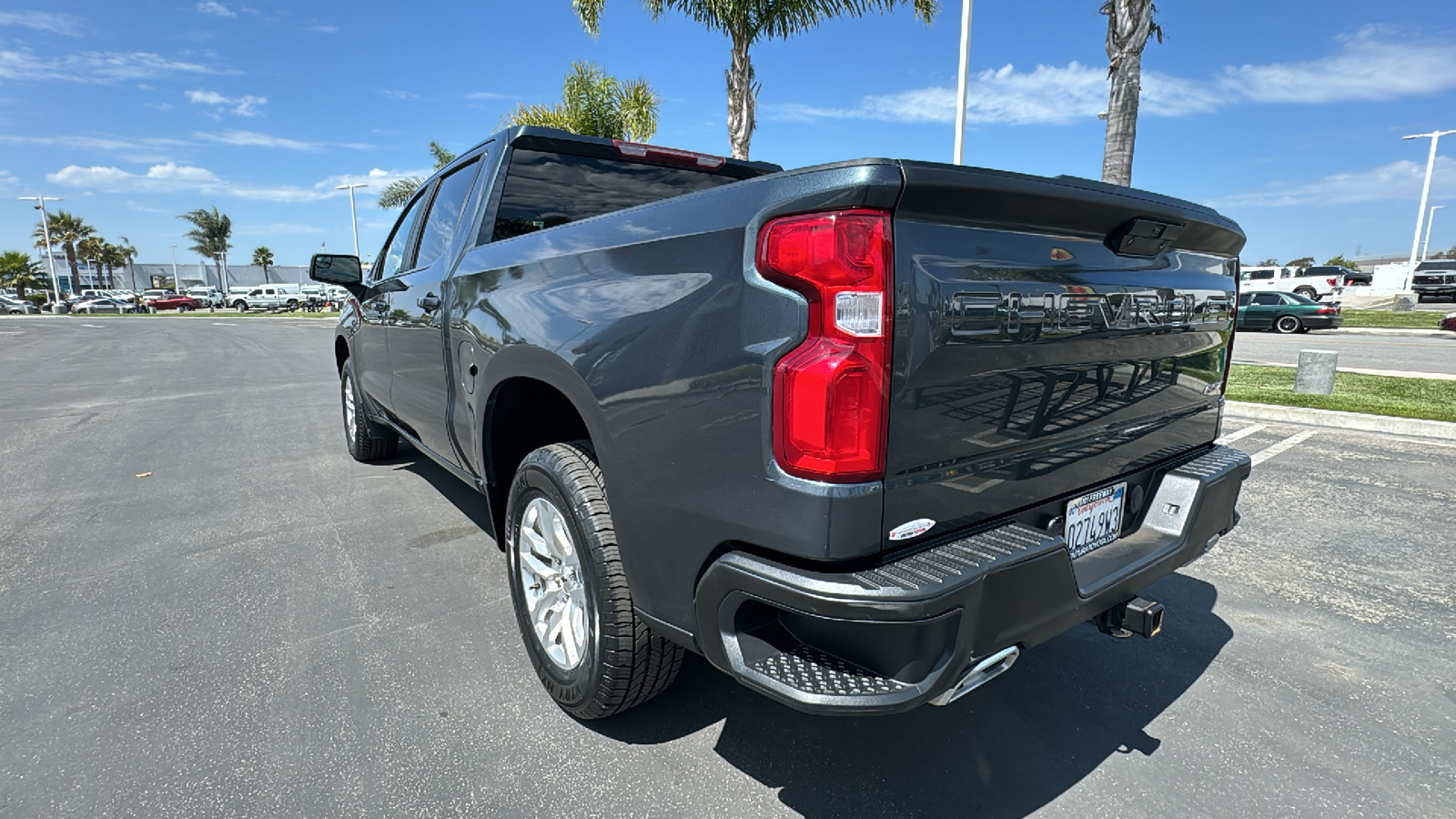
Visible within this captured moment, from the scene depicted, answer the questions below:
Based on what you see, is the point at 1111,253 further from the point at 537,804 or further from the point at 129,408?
→ the point at 129,408

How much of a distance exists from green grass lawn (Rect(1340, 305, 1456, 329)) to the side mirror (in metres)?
28.5

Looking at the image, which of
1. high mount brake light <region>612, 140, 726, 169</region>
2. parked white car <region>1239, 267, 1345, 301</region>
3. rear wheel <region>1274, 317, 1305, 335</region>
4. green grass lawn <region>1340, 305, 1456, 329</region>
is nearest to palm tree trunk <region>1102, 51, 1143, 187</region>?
high mount brake light <region>612, 140, 726, 169</region>

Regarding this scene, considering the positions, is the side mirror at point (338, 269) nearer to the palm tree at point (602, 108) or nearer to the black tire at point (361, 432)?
the black tire at point (361, 432)

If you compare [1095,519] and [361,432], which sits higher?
Answer: [1095,519]

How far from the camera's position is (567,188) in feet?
11.0

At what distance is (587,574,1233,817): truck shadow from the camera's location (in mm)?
2057

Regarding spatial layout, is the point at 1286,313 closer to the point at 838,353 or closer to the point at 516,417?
the point at 516,417

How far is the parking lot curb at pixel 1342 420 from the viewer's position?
254 inches

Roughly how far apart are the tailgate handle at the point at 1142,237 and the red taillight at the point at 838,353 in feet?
2.91

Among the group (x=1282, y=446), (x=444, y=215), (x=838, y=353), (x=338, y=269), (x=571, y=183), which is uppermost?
(x=571, y=183)

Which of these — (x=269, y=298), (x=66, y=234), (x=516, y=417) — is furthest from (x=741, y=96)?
(x=66, y=234)

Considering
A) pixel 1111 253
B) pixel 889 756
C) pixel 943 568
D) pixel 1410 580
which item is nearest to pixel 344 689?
pixel 889 756

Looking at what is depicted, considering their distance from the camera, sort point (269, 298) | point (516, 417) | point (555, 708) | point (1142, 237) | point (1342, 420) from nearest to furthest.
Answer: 1. point (1142, 237)
2. point (555, 708)
3. point (516, 417)
4. point (1342, 420)
5. point (269, 298)

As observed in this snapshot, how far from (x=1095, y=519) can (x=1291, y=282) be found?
37578 millimetres
